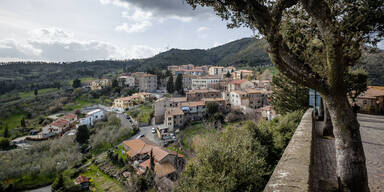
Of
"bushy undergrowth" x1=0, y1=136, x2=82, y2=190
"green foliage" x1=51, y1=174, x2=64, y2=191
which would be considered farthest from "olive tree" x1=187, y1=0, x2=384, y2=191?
"bushy undergrowth" x1=0, y1=136, x2=82, y2=190

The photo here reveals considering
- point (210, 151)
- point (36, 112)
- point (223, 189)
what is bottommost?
point (36, 112)

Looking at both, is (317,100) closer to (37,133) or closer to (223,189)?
(223,189)

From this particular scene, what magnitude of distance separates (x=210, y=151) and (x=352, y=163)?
4515mm

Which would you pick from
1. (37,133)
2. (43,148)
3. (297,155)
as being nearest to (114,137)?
(43,148)

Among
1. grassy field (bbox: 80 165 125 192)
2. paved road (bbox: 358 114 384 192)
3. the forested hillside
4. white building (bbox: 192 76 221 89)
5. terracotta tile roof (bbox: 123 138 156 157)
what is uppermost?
the forested hillside

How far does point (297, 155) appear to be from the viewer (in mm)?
3992

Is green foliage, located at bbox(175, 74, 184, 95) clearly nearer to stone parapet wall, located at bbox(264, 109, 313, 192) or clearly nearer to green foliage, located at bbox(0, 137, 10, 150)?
green foliage, located at bbox(0, 137, 10, 150)

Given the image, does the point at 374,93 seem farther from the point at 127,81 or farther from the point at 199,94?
the point at 127,81

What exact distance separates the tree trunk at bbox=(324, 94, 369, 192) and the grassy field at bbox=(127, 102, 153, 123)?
149 feet

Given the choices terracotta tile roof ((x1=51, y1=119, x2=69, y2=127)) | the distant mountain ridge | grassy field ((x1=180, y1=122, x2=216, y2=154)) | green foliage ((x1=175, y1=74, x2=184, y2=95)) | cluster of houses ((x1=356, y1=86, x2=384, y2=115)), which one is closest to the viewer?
cluster of houses ((x1=356, y1=86, x2=384, y2=115))

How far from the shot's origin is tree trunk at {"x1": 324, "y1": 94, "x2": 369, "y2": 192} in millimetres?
3240

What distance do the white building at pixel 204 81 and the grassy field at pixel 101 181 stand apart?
4452cm

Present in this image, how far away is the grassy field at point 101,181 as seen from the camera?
87.6 ft

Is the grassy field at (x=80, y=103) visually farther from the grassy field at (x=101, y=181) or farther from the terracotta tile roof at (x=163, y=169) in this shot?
the terracotta tile roof at (x=163, y=169)
